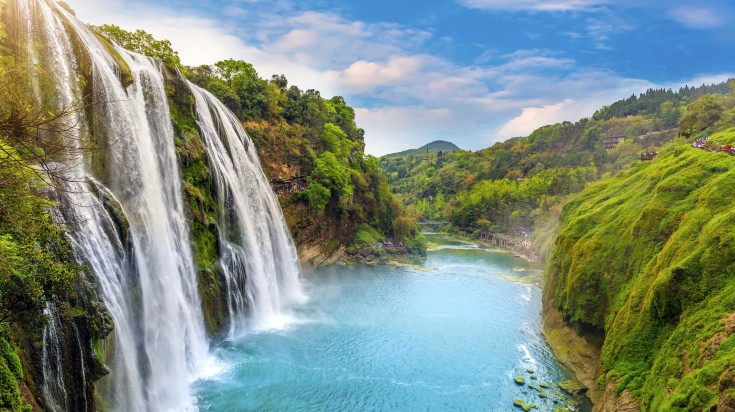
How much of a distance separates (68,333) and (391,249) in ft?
144

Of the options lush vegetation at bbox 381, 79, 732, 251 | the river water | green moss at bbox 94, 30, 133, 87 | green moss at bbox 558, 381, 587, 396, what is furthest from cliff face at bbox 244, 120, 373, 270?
lush vegetation at bbox 381, 79, 732, 251

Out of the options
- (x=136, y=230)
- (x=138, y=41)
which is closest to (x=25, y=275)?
(x=136, y=230)

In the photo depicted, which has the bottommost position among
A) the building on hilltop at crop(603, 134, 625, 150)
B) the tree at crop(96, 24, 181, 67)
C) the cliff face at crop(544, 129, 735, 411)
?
the cliff face at crop(544, 129, 735, 411)

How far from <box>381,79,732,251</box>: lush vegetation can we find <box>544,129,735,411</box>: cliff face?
25545 millimetres

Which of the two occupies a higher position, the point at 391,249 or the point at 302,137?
the point at 302,137

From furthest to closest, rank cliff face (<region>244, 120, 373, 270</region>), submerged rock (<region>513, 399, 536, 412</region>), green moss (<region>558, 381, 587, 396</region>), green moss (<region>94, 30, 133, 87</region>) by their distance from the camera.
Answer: cliff face (<region>244, 120, 373, 270</region>) < green moss (<region>94, 30, 133, 87</region>) < green moss (<region>558, 381, 587, 396</region>) < submerged rock (<region>513, 399, 536, 412</region>)

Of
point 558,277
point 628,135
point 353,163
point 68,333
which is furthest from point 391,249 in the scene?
point 628,135

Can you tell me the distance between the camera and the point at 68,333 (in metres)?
11.3

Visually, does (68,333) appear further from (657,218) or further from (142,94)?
(657,218)

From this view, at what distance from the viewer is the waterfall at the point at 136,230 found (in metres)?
14.5

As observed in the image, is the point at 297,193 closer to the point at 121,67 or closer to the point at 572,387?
the point at 121,67

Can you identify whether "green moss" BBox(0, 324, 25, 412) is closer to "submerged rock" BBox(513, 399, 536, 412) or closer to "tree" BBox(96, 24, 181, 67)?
"submerged rock" BBox(513, 399, 536, 412)

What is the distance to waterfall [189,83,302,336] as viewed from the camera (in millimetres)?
26188

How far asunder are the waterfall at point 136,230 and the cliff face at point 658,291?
16.4m
